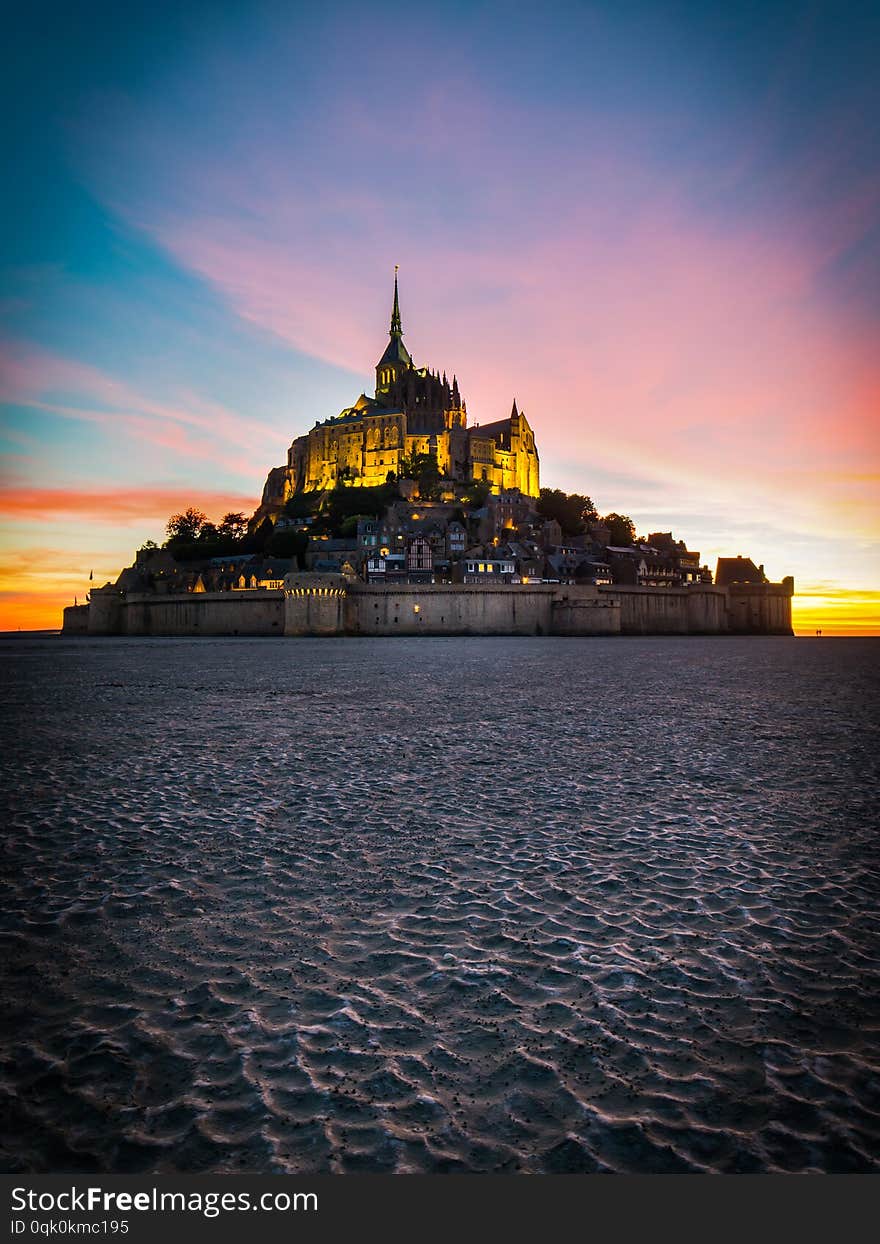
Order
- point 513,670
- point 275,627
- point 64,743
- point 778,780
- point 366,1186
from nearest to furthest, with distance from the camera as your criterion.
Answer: point 366,1186
point 778,780
point 64,743
point 513,670
point 275,627

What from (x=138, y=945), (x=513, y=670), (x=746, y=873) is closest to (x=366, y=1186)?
(x=138, y=945)

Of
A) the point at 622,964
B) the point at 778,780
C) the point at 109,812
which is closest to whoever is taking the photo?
the point at 622,964

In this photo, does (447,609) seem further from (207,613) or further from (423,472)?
(423,472)

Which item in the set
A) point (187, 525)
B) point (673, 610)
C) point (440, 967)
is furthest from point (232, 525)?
point (440, 967)

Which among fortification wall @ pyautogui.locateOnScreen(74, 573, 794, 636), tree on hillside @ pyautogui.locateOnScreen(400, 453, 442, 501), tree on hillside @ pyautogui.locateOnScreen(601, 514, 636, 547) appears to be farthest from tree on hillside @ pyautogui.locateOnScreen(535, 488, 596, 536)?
fortification wall @ pyautogui.locateOnScreen(74, 573, 794, 636)

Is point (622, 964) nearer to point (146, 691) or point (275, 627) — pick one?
point (146, 691)

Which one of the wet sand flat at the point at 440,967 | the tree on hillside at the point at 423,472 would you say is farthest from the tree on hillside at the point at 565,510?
the wet sand flat at the point at 440,967

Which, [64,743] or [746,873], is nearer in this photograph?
[746,873]
